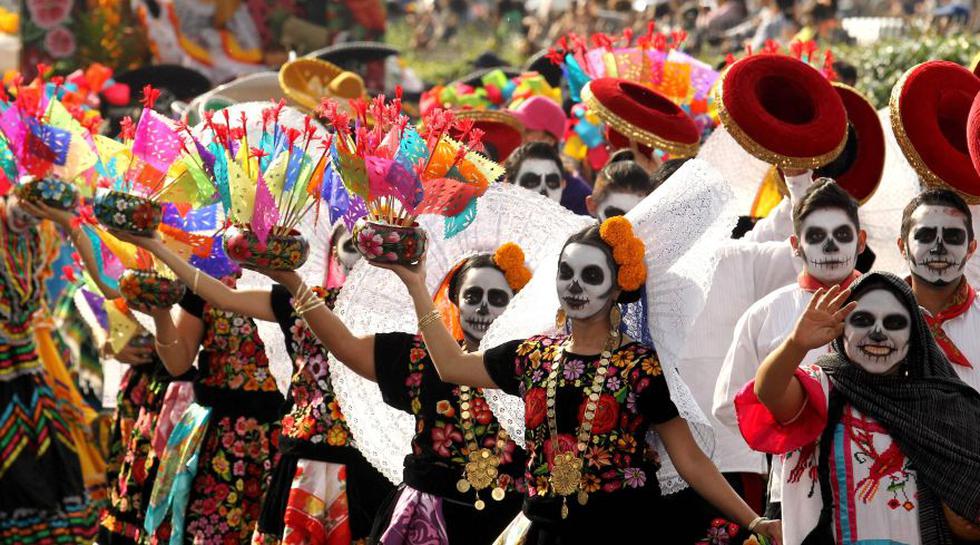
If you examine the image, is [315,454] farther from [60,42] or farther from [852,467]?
[60,42]

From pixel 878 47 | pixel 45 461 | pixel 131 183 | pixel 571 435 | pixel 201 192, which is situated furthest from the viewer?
pixel 878 47

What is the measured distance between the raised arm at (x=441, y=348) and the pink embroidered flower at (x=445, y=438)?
1.55ft

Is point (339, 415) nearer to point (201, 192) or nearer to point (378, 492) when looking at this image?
point (378, 492)

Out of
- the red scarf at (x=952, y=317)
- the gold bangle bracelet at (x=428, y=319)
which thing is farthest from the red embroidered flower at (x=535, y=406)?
the red scarf at (x=952, y=317)

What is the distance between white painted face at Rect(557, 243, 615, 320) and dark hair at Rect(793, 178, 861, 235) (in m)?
1.12

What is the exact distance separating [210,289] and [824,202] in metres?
2.15

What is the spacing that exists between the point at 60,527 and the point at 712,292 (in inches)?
111

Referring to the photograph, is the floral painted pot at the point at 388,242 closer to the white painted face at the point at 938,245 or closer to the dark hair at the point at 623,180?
the white painted face at the point at 938,245

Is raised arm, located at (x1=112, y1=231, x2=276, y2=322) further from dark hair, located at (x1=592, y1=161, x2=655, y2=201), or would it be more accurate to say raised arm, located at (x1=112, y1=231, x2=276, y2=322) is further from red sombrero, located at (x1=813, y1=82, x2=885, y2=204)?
red sombrero, located at (x1=813, y1=82, x2=885, y2=204)

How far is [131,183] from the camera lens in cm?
653

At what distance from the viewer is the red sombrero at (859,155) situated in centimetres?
716

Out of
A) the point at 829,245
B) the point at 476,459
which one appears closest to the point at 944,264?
the point at 829,245

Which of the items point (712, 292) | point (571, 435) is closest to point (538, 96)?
point (712, 292)

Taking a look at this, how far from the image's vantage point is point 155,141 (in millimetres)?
6613
